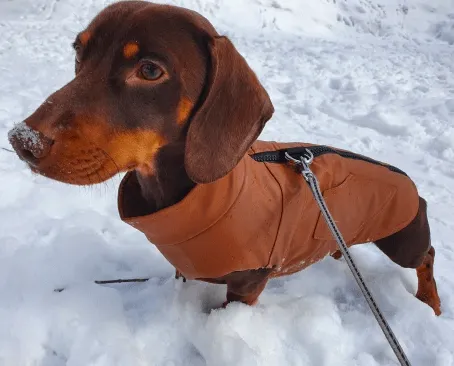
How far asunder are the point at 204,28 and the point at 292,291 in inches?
59.2

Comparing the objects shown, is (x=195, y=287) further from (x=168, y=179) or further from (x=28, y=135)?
(x=28, y=135)

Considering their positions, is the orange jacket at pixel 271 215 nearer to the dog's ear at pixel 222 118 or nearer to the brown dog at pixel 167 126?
A: the brown dog at pixel 167 126

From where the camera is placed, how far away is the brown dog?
1.46 metres

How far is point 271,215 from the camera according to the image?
190cm

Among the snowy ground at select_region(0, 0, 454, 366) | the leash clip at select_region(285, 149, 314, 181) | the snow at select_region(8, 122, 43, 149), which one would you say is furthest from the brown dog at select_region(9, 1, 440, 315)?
the snowy ground at select_region(0, 0, 454, 366)

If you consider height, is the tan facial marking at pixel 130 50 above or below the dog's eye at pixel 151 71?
above

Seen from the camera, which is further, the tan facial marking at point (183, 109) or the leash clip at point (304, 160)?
the leash clip at point (304, 160)

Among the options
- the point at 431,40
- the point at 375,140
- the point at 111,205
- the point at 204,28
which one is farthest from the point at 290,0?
the point at 204,28

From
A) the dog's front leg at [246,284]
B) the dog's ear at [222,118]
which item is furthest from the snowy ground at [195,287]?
the dog's ear at [222,118]

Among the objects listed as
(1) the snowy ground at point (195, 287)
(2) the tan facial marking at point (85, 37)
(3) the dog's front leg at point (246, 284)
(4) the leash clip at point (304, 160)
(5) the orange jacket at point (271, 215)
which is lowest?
(1) the snowy ground at point (195, 287)

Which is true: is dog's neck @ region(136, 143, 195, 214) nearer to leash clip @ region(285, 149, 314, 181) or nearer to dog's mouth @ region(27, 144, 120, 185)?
dog's mouth @ region(27, 144, 120, 185)

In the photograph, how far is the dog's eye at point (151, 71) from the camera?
152cm

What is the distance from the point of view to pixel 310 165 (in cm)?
214

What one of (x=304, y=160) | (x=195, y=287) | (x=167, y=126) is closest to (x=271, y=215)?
(x=304, y=160)
